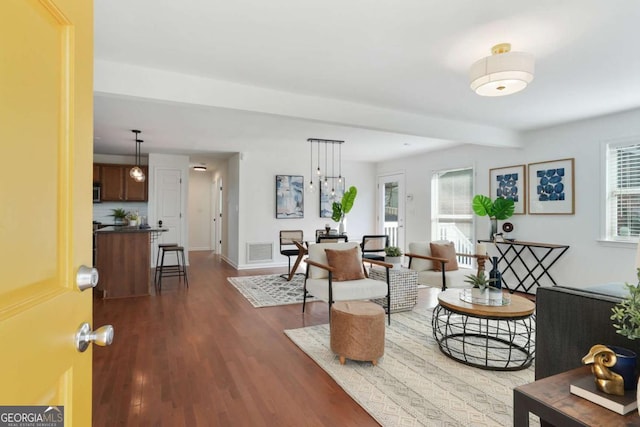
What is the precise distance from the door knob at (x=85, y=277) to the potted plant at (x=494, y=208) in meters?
5.52

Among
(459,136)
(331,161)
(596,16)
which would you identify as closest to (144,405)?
(596,16)

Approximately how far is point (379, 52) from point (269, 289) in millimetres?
3832

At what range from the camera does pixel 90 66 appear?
912 mm

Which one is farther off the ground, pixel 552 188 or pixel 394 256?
pixel 552 188

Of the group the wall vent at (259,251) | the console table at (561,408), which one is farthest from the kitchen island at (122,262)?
the console table at (561,408)

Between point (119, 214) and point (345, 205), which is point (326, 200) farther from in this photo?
point (119, 214)

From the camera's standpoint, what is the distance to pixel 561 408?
1.15 metres

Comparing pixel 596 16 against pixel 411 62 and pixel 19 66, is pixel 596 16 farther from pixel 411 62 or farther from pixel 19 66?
pixel 19 66


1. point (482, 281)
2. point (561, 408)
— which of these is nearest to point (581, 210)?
point (482, 281)

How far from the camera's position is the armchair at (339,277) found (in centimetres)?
346

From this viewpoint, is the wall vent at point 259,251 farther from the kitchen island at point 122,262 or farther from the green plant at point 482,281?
the green plant at point 482,281

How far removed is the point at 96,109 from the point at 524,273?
6.45m

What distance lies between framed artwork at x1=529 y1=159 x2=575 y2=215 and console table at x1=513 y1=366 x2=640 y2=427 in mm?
4204

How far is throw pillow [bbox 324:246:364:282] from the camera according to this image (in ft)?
12.2
